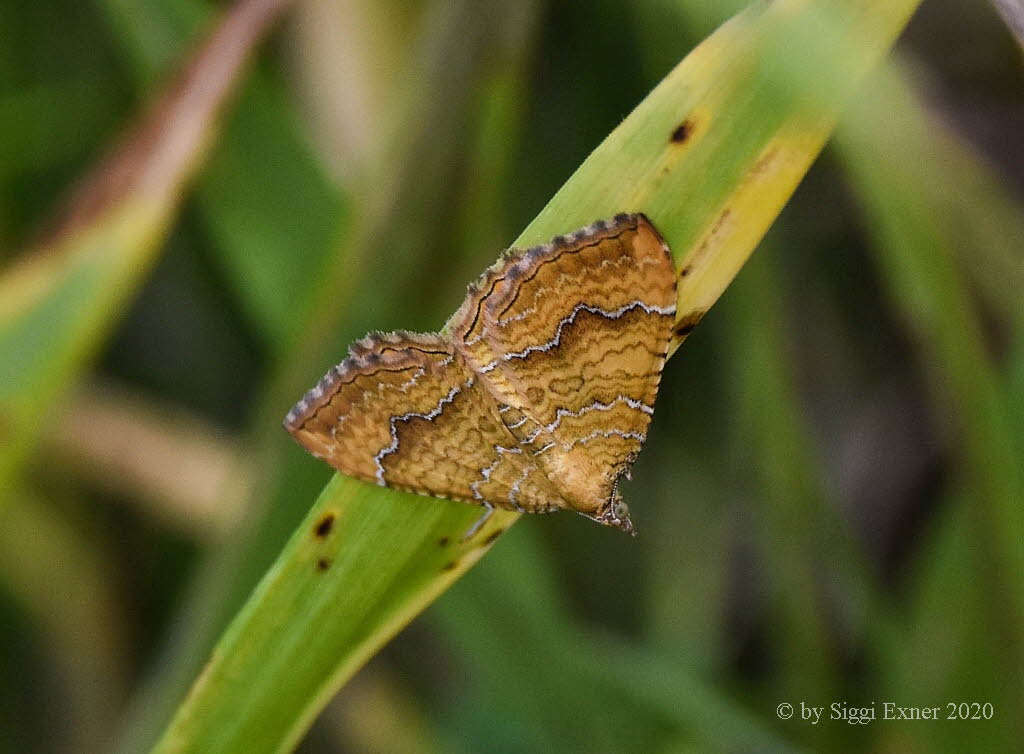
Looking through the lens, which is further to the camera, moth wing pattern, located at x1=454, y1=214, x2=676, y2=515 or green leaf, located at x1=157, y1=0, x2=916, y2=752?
moth wing pattern, located at x1=454, y1=214, x2=676, y2=515

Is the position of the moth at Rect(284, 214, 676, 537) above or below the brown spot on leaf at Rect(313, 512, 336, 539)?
above

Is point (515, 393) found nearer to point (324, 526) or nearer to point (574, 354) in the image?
point (574, 354)

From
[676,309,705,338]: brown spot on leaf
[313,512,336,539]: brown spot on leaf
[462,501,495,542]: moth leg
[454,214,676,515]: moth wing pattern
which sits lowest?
[313,512,336,539]: brown spot on leaf

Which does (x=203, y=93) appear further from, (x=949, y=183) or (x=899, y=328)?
(x=899, y=328)

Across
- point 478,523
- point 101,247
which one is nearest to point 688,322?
point 478,523

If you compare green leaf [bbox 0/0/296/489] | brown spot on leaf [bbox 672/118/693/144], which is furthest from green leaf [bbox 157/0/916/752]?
green leaf [bbox 0/0/296/489]

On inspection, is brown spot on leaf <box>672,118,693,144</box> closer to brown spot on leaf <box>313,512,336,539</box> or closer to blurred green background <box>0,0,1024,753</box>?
blurred green background <box>0,0,1024,753</box>

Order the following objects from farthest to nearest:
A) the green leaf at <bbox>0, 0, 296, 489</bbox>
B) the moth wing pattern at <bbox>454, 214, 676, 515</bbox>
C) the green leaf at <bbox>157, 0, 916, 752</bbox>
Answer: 1. the green leaf at <bbox>0, 0, 296, 489</bbox>
2. the moth wing pattern at <bbox>454, 214, 676, 515</bbox>
3. the green leaf at <bbox>157, 0, 916, 752</bbox>

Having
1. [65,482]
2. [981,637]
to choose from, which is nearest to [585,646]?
[981,637]
